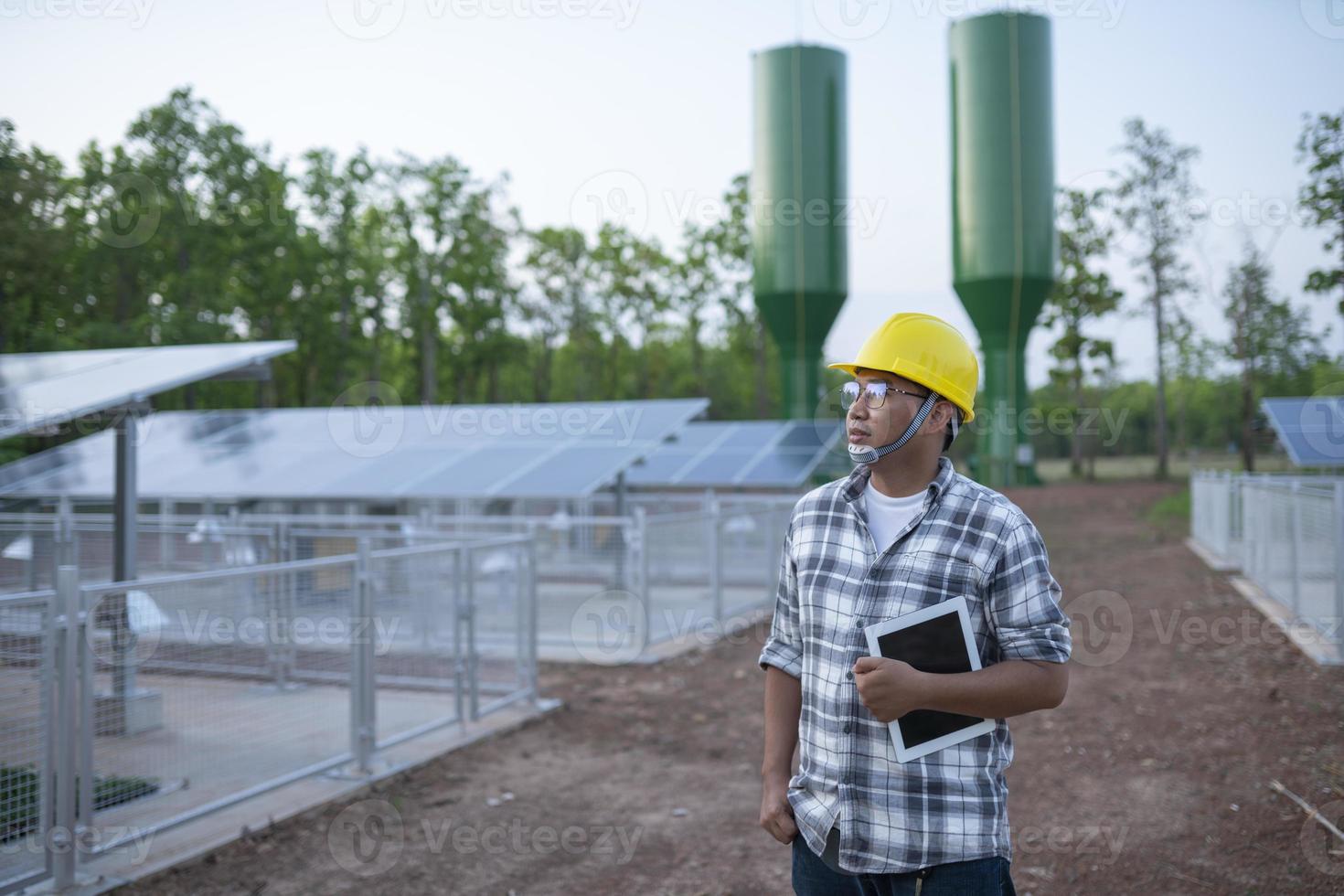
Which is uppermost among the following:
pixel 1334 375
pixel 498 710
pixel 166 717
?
pixel 1334 375

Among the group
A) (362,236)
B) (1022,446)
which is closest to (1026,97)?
(1022,446)

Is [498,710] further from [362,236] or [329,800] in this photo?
[362,236]

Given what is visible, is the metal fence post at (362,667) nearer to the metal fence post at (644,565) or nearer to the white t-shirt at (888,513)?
the metal fence post at (644,565)

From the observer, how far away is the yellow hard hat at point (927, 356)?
2.53 m

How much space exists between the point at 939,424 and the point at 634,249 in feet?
152

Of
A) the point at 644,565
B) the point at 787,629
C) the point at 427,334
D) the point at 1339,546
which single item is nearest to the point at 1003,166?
the point at 427,334

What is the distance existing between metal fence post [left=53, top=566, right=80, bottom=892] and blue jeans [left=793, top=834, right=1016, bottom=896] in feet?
13.3

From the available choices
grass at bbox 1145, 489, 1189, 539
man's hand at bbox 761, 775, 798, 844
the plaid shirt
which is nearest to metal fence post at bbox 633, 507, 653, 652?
man's hand at bbox 761, 775, 798, 844

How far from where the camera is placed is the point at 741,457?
20656 mm

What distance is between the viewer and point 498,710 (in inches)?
355
